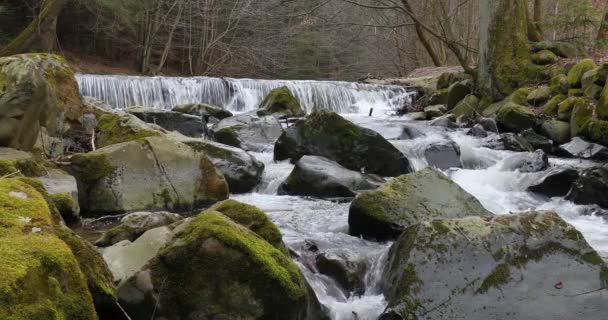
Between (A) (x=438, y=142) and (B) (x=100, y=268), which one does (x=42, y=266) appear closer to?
(B) (x=100, y=268)

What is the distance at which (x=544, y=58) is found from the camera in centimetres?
1291

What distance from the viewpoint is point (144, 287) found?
288 cm

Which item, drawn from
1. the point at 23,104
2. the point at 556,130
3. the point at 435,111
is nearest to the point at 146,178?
the point at 23,104

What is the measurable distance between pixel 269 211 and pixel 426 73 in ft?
53.9

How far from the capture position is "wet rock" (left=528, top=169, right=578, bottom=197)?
682 centimetres

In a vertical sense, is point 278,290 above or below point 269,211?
above

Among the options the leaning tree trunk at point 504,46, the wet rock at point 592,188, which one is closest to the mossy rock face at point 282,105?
the leaning tree trunk at point 504,46

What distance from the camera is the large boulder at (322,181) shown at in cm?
664

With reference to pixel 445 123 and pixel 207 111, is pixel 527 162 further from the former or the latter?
pixel 207 111

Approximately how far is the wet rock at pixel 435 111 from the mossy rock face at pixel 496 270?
33.1 feet

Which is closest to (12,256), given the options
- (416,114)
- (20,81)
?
(20,81)

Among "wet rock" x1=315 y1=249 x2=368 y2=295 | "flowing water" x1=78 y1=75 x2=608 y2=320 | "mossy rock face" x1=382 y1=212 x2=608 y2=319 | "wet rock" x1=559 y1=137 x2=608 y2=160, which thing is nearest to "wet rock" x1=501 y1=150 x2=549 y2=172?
"flowing water" x1=78 y1=75 x2=608 y2=320

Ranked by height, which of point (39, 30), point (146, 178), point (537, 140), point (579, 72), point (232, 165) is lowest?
point (537, 140)

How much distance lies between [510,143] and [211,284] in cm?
755
